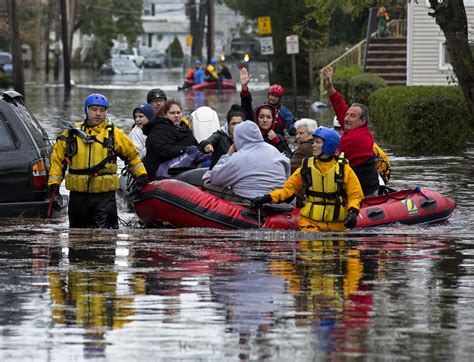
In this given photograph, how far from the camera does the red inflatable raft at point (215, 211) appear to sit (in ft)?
44.8

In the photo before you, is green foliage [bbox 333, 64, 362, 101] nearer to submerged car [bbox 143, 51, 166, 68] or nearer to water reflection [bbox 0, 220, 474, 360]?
water reflection [bbox 0, 220, 474, 360]

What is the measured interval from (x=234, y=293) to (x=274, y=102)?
26.1 feet

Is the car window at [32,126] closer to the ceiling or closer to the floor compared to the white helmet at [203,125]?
closer to the ceiling

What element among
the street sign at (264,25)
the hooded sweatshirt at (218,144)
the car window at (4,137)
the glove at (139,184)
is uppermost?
the street sign at (264,25)

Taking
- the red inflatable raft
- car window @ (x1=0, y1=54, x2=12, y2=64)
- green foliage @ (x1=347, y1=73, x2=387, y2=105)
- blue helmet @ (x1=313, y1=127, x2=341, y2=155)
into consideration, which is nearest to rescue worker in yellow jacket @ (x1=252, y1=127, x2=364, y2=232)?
blue helmet @ (x1=313, y1=127, x2=341, y2=155)

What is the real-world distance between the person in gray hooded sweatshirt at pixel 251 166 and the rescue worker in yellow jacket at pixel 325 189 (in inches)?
31.3

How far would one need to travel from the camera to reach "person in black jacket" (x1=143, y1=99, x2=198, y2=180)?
15.3 meters

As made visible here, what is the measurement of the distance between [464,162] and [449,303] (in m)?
13.8

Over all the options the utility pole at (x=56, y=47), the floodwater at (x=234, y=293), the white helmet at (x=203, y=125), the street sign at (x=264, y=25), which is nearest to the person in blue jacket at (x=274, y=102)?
the white helmet at (x=203, y=125)

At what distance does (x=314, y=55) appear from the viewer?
189 feet

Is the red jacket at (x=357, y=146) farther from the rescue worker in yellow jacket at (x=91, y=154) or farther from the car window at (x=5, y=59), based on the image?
the car window at (x=5, y=59)

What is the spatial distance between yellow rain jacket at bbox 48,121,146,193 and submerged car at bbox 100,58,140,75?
256 feet

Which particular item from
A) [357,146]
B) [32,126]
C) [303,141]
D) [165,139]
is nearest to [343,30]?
[165,139]

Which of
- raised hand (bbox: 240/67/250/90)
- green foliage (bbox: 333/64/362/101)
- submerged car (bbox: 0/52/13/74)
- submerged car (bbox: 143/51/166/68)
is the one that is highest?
raised hand (bbox: 240/67/250/90)
